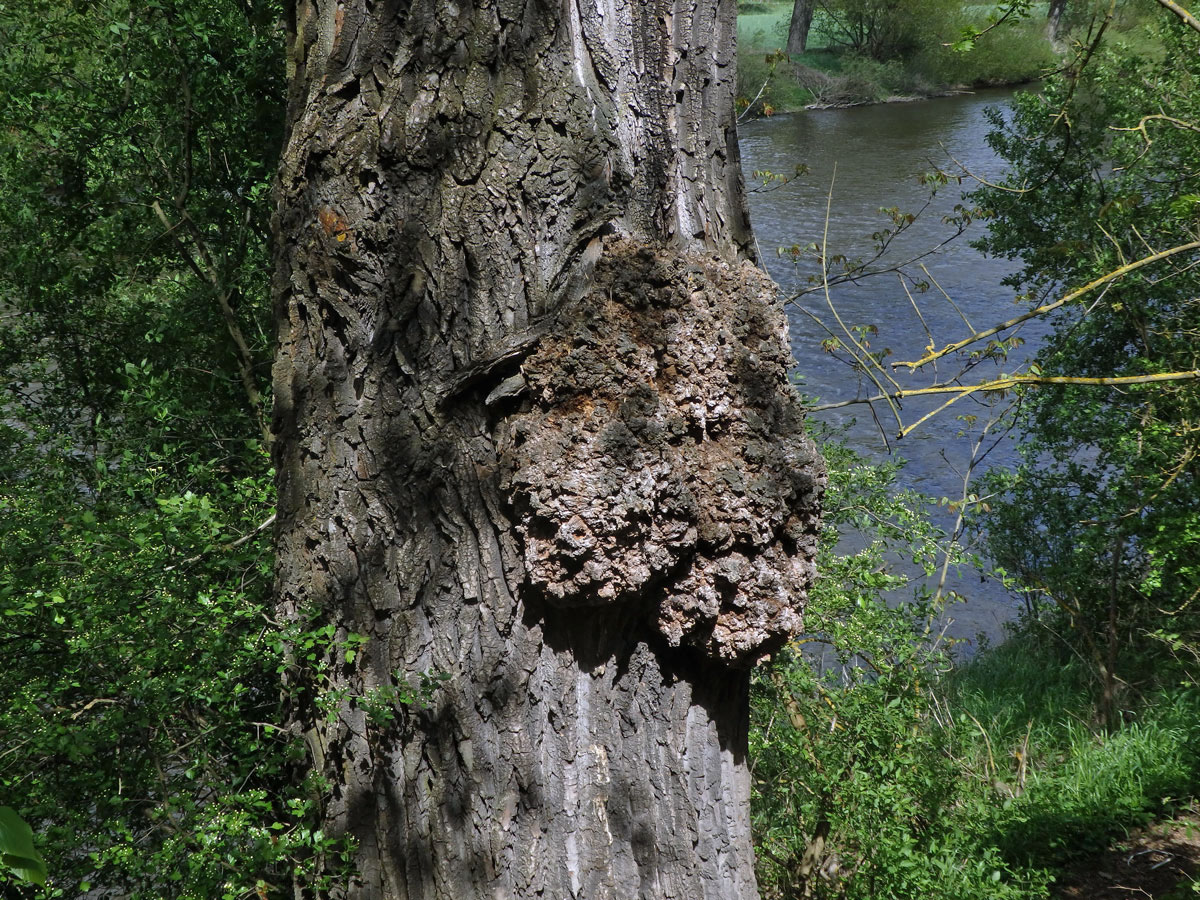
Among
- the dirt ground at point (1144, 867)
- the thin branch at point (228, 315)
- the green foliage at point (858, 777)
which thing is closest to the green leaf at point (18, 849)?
the green foliage at point (858, 777)

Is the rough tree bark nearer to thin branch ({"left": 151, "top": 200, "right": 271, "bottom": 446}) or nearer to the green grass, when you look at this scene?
A: thin branch ({"left": 151, "top": 200, "right": 271, "bottom": 446})

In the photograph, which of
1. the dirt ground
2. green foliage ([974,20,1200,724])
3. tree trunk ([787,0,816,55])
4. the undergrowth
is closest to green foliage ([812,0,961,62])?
tree trunk ([787,0,816,55])

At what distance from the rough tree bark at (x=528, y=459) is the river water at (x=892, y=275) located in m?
2.96

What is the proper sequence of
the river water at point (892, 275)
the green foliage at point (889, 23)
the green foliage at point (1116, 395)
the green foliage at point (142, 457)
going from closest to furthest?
the green foliage at point (142, 457) → the green foliage at point (1116, 395) → the river water at point (892, 275) → the green foliage at point (889, 23)

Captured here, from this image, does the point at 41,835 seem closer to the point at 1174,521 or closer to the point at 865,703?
the point at 865,703

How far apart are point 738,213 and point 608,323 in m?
0.47

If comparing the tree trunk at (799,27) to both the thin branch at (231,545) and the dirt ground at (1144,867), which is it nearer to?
the dirt ground at (1144,867)

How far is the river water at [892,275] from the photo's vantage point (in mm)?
8453

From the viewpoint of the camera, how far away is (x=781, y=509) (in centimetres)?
185

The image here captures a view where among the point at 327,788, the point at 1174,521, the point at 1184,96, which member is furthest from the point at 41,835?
the point at 1184,96

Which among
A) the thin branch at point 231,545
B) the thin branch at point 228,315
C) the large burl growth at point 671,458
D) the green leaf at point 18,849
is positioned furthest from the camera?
the thin branch at point 228,315

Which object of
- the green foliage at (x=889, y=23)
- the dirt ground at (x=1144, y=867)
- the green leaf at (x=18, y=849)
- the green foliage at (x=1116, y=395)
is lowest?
the green leaf at (x=18, y=849)

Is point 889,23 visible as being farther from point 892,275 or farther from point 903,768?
point 903,768

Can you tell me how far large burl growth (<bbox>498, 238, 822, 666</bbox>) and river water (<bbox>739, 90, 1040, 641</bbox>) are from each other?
9.41 feet
